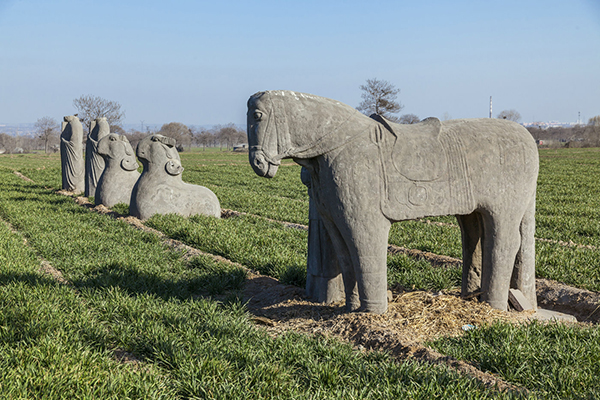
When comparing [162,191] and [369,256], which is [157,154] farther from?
[369,256]

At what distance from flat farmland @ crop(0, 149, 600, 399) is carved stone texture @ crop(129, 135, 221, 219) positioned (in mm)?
1986

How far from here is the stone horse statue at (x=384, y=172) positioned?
3.95 meters

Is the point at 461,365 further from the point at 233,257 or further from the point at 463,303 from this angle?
the point at 233,257

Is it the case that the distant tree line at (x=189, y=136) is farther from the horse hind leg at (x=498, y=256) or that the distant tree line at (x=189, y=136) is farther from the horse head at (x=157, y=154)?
the horse hind leg at (x=498, y=256)

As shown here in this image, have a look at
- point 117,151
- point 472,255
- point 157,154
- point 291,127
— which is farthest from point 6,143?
point 472,255

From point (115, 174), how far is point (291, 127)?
970 cm

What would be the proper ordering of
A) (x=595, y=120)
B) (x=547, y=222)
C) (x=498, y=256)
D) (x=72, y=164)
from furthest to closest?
(x=595, y=120)
(x=72, y=164)
(x=547, y=222)
(x=498, y=256)

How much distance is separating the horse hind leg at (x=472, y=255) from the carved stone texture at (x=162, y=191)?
21.3ft

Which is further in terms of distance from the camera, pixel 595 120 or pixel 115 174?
pixel 595 120

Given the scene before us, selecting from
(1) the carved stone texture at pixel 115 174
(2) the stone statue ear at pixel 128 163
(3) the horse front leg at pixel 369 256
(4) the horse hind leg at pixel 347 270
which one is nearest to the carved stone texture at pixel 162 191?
(1) the carved stone texture at pixel 115 174

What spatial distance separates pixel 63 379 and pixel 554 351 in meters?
3.37

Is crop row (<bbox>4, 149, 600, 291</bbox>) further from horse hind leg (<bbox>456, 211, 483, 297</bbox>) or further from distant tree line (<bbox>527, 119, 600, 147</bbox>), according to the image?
distant tree line (<bbox>527, 119, 600, 147</bbox>)

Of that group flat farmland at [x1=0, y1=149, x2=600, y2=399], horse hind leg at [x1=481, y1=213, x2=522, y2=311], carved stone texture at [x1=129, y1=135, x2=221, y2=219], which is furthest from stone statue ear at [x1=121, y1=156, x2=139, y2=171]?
horse hind leg at [x1=481, y1=213, x2=522, y2=311]

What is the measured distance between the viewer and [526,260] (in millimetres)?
4695
